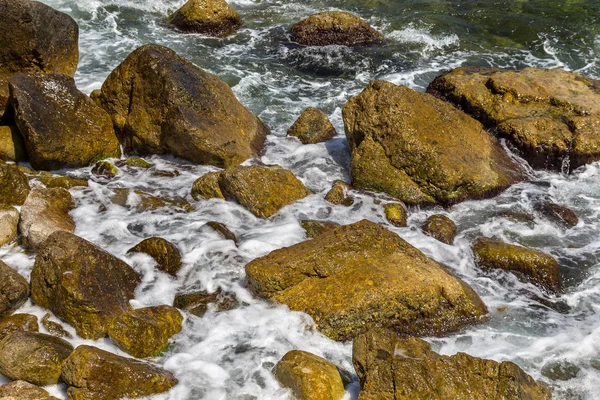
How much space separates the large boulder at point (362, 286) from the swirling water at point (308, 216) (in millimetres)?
171

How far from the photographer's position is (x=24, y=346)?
16.4 ft

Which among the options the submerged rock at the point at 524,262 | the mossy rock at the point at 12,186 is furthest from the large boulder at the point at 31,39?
the submerged rock at the point at 524,262

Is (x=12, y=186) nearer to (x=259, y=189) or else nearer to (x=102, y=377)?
(x=259, y=189)

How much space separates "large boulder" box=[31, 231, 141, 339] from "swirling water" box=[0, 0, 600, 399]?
0.58 ft

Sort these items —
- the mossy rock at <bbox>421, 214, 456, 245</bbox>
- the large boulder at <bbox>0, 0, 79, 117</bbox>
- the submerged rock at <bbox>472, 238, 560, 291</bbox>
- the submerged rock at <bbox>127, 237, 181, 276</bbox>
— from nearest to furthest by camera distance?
the submerged rock at <bbox>127, 237, 181, 276</bbox> < the submerged rock at <bbox>472, 238, 560, 291</bbox> < the mossy rock at <bbox>421, 214, 456, 245</bbox> < the large boulder at <bbox>0, 0, 79, 117</bbox>

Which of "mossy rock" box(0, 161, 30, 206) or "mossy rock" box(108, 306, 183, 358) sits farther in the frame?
"mossy rock" box(0, 161, 30, 206)

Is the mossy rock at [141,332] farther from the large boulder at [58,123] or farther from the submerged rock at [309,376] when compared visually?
the large boulder at [58,123]

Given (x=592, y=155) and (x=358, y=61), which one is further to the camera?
(x=358, y=61)

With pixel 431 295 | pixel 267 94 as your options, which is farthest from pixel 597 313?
pixel 267 94

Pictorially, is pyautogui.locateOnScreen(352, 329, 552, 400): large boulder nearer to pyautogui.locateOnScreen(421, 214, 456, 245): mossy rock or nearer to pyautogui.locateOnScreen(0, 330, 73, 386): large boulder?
pyautogui.locateOnScreen(0, 330, 73, 386): large boulder

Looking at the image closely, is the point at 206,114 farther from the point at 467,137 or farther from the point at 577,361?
the point at 577,361

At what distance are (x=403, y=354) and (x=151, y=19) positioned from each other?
13.9 m

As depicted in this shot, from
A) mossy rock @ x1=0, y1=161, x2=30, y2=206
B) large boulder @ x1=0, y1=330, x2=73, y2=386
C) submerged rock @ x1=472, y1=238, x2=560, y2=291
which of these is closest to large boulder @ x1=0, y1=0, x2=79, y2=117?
mossy rock @ x1=0, y1=161, x2=30, y2=206

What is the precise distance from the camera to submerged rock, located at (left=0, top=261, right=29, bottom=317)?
563cm
